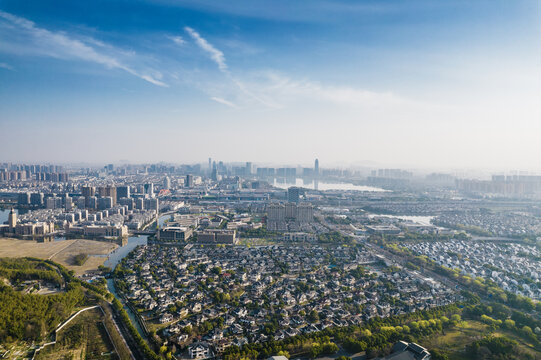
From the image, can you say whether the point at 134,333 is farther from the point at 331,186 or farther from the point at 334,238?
the point at 331,186

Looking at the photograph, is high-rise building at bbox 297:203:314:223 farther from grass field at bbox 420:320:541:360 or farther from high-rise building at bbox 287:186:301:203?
grass field at bbox 420:320:541:360

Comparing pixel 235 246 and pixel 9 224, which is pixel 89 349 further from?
pixel 9 224

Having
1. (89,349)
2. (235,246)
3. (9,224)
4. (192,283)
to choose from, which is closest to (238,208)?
(235,246)

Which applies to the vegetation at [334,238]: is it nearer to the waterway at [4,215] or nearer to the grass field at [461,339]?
the grass field at [461,339]

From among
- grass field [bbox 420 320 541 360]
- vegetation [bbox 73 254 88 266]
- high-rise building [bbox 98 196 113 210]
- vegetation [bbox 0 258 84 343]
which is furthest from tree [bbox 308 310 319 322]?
high-rise building [bbox 98 196 113 210]

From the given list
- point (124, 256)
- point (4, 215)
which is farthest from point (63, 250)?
point (4, 215)

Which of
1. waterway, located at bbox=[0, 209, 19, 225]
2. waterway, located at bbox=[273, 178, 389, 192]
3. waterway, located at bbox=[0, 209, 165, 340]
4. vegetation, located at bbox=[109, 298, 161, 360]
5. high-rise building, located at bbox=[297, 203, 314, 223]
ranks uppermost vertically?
waterway, located at bbox=[273, 178, 389, 192]
